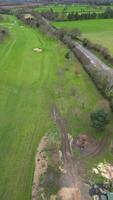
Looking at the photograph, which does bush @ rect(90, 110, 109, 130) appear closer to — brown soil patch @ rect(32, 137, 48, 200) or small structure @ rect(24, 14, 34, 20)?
brown soil patch @ rect(32, 137, 48, 200)

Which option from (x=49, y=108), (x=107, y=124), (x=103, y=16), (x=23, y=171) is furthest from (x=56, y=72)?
(x=103, y=16)

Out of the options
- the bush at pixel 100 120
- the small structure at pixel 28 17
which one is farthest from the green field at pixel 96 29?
the bush at pixel 100 120

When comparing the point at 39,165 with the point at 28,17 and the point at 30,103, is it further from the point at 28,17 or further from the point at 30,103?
the point at 28,17

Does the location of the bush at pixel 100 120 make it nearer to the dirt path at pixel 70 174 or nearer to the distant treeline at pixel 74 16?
the dirt path at pixel 70 174

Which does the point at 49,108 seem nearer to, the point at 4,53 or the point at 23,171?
the point at 23,171

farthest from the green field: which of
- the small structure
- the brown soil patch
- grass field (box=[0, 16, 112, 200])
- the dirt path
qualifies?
the brown soil patch

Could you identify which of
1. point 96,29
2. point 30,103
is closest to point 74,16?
point 96,29
